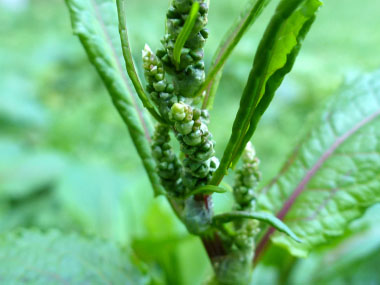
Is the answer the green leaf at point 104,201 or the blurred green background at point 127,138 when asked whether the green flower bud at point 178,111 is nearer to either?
the blurred green background at point 127,138

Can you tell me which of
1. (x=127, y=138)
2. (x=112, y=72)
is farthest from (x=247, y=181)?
(x=127, y=138)

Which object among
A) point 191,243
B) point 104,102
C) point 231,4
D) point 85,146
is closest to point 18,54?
point 104,102

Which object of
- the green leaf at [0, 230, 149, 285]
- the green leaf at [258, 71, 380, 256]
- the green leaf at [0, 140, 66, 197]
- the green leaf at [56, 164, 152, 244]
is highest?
the green leaf at [258, 71, 380, 256]

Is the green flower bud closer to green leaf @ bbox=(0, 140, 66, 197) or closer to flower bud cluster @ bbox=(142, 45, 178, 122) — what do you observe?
flower bud cluster @ bbox=(142, 45, 178, 122)

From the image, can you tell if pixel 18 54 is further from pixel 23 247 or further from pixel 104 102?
pixel 23 247

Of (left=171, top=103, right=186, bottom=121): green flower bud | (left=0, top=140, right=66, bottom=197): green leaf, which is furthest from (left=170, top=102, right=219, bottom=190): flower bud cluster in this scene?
(left=0, top=140, right=66, bottom=197): green leaf
